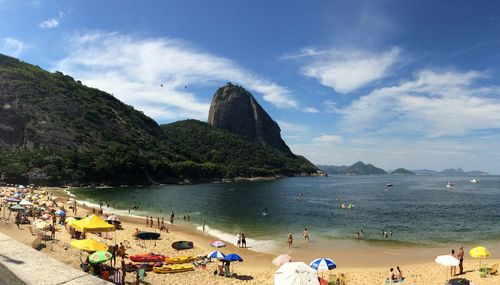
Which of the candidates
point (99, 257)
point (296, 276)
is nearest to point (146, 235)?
point (99, 257)

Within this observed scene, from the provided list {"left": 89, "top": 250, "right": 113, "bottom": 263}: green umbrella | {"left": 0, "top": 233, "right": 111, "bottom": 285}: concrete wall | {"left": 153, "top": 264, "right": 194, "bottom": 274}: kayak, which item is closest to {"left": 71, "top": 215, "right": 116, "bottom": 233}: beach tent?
{"left": 153, "top": 264, "right": 194, "bottom": 274}: kayak

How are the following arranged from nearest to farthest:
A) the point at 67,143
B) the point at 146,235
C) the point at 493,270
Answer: the point at 493,270 → the point at 146,235 → the point at 67,143

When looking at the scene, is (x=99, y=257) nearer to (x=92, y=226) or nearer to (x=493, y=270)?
(x=92, y=226)

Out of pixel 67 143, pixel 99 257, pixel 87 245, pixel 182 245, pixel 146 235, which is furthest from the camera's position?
pixel 67 143

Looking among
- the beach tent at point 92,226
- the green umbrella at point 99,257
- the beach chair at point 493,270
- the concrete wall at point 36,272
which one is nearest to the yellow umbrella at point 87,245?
the green umbrella at point 99,257

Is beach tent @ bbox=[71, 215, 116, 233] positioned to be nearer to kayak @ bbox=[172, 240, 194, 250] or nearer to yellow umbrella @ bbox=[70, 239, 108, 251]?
yellow umbrella @ bbox=[70, 239, 108, 251]

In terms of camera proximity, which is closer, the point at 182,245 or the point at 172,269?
the point at 172,269
